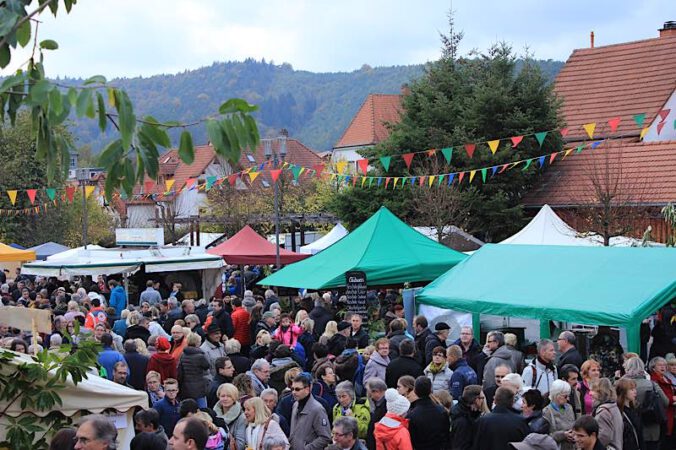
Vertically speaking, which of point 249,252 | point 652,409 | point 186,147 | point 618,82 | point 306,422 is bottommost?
point 652,409

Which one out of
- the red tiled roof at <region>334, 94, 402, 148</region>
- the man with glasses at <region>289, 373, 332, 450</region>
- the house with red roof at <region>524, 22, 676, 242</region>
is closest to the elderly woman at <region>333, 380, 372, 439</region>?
the man with glasses at <region>289, 373, 332, 450</region>

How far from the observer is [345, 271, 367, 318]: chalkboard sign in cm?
1548

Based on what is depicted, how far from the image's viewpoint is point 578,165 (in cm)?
2962

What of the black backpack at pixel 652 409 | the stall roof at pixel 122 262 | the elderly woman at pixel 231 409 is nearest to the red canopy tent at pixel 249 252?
the stall roof at pixel 122 262

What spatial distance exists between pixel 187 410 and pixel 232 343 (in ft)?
10.4

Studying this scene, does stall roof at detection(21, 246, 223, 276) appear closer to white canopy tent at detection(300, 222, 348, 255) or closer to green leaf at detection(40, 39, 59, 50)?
white canopy tent at detection(300, 222, 348, 255)

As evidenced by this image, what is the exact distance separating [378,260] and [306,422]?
8834 mm

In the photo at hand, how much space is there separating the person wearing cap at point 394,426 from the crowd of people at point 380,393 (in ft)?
→ 0.04

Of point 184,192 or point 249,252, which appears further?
point 184,192

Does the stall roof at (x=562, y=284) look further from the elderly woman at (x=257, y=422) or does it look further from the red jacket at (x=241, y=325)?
the elderly woman at (x=257, y=422)

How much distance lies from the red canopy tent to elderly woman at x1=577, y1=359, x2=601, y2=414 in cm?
1642

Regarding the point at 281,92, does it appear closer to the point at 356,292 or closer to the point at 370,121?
the point at 370,121

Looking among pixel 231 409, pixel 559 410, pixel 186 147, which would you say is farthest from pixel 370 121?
pixel 186 147

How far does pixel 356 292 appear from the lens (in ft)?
51.1
